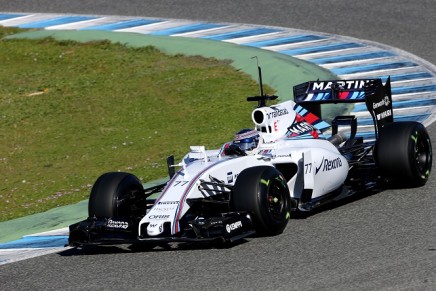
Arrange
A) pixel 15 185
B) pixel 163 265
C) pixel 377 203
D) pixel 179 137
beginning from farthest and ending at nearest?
pixel 179 137 → pixel 15 185 → pixel 377 203 → pixel 163 265

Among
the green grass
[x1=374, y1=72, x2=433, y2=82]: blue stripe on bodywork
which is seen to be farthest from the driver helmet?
[x1=374, y1=72, x2=433, y2=82]: blue stripe on bodywork

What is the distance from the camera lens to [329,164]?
10.9 m

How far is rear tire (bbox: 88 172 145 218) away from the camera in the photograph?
33.6ft

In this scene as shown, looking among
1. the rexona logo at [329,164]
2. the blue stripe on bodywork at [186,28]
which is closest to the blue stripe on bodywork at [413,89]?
the rexona logo at [329,164]

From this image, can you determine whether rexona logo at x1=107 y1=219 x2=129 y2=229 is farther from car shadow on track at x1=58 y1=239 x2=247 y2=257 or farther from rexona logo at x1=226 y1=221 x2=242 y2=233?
rexona logo at x1=226 y1=221 x2=242 y2=233

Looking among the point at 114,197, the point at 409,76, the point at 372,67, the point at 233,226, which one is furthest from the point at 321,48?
the point at 233,226

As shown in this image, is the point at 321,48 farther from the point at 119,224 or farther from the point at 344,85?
the point at 119,224

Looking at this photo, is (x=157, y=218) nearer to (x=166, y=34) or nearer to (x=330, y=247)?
(x=330, y=247)

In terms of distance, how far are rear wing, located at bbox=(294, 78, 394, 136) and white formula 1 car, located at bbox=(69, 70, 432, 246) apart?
0.04 feet

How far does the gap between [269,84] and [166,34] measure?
473 centimetres

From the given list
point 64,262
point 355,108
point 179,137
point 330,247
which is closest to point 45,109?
point 179,137

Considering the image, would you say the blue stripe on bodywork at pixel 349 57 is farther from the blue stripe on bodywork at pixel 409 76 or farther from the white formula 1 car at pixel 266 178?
the white formula 1 car at pixel 266 178

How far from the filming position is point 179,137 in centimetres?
1562

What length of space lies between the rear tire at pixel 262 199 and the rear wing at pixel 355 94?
2207 mm
